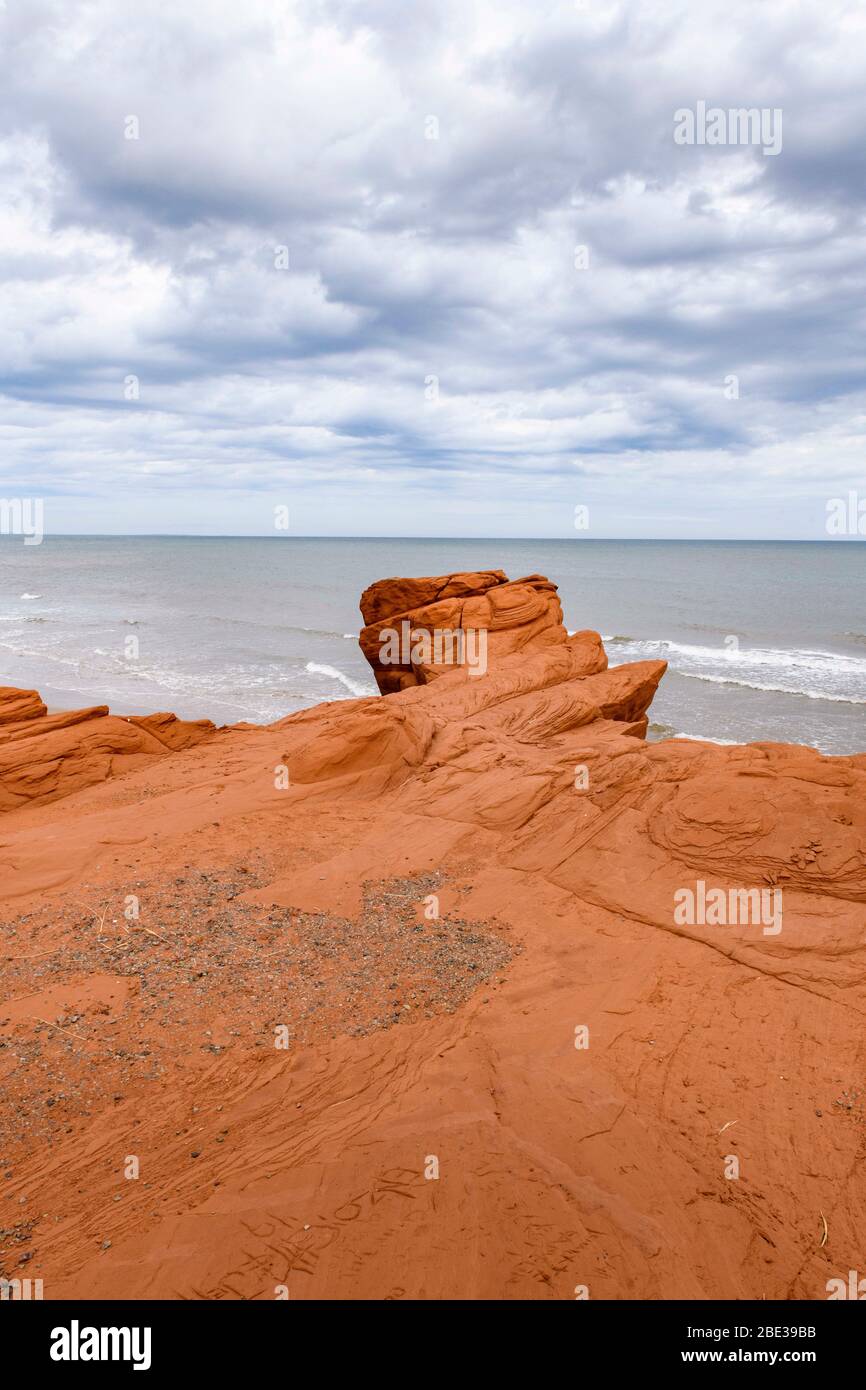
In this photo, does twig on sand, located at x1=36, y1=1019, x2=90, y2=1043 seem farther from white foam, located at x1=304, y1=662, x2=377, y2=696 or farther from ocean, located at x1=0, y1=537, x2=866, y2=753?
white foam, located at x1=304, y1=662, x2=377, y2=696

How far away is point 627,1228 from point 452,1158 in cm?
102

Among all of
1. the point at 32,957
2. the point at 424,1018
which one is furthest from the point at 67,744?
the point at 424,1018

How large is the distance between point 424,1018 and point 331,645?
32916 millimetres

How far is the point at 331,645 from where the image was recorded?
125 feet

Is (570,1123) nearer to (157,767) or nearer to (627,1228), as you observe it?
(627,1228)

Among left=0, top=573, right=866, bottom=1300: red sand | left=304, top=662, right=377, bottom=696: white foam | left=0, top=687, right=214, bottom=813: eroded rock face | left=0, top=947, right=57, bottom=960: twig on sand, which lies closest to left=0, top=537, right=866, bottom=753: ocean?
left=304, top=662, right=377, bottom=696: white foam

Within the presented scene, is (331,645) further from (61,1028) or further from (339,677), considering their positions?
(61,1028)

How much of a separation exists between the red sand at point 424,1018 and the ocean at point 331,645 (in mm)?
12559

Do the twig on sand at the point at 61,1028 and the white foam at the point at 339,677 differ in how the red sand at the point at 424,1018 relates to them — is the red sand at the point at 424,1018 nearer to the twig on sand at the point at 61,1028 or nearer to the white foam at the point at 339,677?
the twig on sand at the point at 61,1028

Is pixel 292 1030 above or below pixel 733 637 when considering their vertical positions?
below

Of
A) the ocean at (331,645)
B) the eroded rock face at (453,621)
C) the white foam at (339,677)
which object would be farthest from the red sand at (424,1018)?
the white foam at (339,677)

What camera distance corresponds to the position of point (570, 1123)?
485 centimetres
